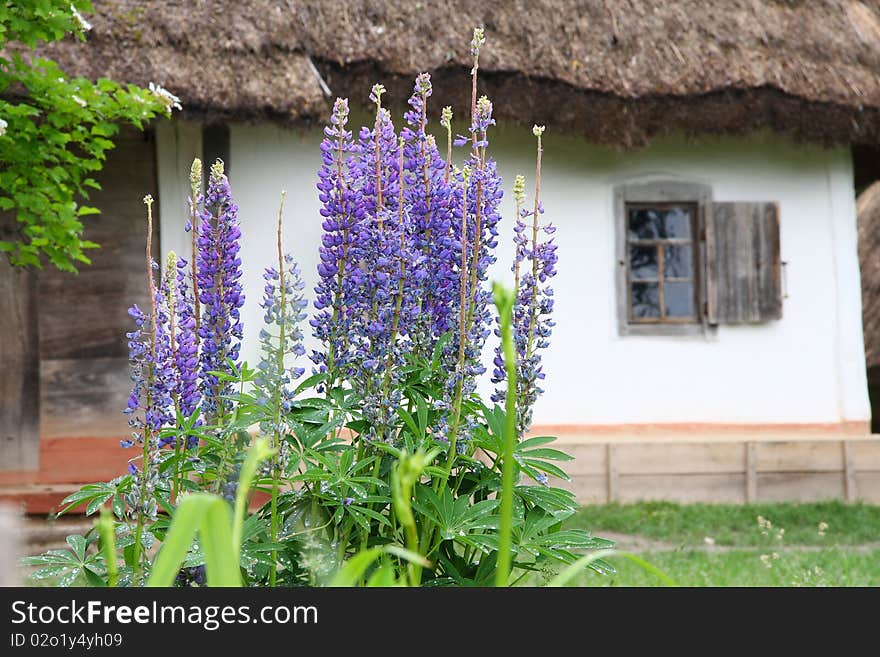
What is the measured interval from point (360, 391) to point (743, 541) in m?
4.90

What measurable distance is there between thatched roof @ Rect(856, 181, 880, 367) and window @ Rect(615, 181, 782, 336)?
8.08ft

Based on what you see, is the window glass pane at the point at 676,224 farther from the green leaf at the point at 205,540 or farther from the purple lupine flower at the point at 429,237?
the green leaf at the point at 205,540

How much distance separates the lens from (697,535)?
600 cm

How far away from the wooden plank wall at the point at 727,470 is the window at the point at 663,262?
1103mm

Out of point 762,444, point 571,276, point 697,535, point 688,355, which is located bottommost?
point 697,535

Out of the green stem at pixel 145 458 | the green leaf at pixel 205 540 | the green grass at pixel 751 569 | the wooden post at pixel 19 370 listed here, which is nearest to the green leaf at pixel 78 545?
the green stem at pixel 145 458

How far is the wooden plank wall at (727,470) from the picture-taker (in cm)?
681

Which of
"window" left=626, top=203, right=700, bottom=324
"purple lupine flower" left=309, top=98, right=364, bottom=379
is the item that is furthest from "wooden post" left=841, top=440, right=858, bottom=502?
"purple lupine flower" left=309, top=98, right=364, bottom=379

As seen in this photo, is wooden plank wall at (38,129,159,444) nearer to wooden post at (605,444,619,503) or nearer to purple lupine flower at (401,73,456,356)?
wooden post at (605,444,619,503)

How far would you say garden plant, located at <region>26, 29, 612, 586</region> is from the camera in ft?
4.65

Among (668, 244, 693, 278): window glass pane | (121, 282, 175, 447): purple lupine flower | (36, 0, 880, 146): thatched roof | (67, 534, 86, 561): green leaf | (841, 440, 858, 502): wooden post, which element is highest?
(36, 0, 880, 146): thatched roof

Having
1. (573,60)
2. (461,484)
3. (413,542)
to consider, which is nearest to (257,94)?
(573,60)
